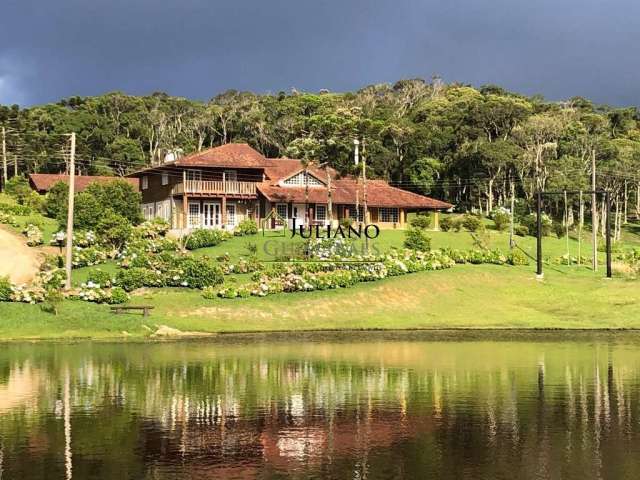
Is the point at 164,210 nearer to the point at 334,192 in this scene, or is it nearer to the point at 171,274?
the point at 334,192

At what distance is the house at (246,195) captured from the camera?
2746 inches

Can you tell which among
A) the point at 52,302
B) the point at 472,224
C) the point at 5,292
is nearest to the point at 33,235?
the point at 5,292

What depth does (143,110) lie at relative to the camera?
407 feet

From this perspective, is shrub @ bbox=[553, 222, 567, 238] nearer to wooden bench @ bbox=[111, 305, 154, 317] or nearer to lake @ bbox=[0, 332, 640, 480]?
lake @ bbox=[0, 332, 640, 480]

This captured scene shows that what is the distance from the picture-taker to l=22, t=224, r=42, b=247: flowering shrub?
179 feet

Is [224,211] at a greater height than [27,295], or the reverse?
[224,211]

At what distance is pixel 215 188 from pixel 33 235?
1814 centimetres

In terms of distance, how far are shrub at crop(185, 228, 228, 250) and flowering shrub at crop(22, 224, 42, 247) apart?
30.9 ft

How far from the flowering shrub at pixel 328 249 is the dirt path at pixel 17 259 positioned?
16.7 meters

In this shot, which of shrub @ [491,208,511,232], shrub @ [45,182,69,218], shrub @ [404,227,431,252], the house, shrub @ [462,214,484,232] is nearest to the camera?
shrub @ [404,227,431,252]

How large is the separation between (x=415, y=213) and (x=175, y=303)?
142 feet

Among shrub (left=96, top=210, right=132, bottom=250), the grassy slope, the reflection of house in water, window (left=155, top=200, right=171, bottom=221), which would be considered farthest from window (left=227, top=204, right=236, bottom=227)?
the reflection of house in water

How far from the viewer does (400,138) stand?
104 m

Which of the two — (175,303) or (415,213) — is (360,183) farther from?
(175,303)
